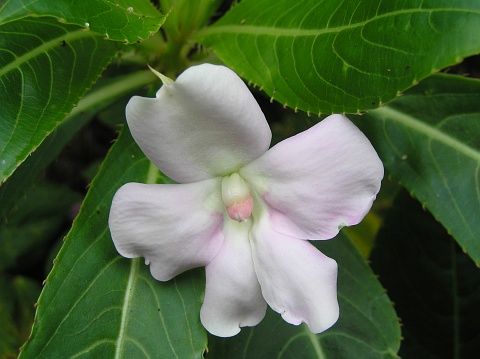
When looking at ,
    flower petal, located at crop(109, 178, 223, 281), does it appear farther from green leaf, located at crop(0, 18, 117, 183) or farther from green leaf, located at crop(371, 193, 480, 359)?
green leaf, located at crop(371, 193, 480, 359)

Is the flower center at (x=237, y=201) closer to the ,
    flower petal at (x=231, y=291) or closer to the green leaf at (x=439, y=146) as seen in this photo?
the ,
    flower petal at (x=231, y=291)

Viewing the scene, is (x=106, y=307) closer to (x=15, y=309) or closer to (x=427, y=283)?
(x=427, y=283)

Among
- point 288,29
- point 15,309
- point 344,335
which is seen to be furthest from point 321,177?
point 15,309

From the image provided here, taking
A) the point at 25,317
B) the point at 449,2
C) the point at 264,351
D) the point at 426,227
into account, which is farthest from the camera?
the point at 25,317

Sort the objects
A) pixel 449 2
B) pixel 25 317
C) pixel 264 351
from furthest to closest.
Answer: pixel 25 317
pixel 264 351
pixel 449 2

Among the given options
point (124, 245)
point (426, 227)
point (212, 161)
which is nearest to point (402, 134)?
point (426, 227)

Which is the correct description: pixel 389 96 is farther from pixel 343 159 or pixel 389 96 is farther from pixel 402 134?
pixel 402 134
